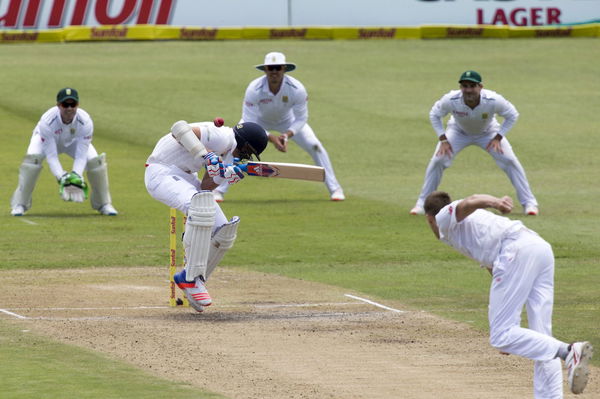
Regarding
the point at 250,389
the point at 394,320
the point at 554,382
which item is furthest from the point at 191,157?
the point at 554,382

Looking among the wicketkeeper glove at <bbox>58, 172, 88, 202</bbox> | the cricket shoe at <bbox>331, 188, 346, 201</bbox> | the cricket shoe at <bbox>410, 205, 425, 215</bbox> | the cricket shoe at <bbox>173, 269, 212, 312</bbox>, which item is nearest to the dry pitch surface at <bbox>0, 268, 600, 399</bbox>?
the cricket shoe at <bbox>173, 269, 212, 312</bbox>

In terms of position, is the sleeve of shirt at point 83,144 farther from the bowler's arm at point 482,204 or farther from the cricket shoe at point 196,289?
the bowler's arm at point 482,204

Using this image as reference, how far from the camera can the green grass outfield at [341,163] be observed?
1315 cm

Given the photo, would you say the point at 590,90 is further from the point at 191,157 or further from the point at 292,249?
the point at 191,157

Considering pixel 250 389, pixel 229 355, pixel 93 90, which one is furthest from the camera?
pixel 93 90

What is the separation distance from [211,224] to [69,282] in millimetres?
2998

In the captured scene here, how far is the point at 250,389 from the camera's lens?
27.3 feet

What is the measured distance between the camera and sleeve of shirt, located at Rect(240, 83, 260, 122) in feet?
61.0

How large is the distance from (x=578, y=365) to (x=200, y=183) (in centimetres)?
485

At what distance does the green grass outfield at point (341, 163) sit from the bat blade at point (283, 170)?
1.83 meters

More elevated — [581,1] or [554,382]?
[581,1]

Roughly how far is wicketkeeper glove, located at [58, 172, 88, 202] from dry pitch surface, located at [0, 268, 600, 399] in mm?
3365

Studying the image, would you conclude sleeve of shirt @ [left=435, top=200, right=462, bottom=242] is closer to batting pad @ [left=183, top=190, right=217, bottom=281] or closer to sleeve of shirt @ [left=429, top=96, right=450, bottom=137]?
batting pad @ [left=183, top=190, right=217, bottom=281]

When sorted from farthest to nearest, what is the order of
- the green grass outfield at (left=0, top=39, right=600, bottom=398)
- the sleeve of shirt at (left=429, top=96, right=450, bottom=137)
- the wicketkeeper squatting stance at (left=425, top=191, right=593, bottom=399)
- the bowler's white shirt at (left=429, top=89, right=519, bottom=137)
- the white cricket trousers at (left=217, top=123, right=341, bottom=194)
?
1. the white cricket trousers at (left=217, top=123, right=341, bottom=194)
2. the sleeve of shirt at (left=429, top=96, right=450, bottom=137)
3. the bowler's white shirt at (left=429, top=89, right=519, bottom=137)
4. the green grass outfield at (left=0, top=39, right=600, bottom=398)
5. the wicketkeeper squatting stance at (left=425, top=191, right=593, bottom=399)
